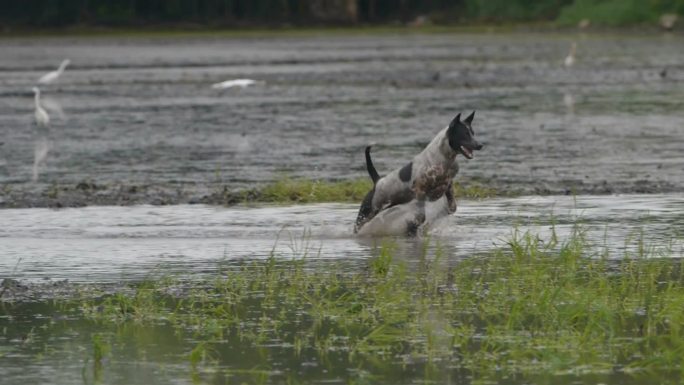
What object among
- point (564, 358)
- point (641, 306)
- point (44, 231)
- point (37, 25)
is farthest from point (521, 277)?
point (37, 25)

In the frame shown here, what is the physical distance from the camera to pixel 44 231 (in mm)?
14219

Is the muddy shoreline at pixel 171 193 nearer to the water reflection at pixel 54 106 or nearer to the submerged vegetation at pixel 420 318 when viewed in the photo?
the submerged vegetation at pixel 420 318

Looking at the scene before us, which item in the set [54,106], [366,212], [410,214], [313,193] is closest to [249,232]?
[366,212]

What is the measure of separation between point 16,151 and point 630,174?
28.0 ft

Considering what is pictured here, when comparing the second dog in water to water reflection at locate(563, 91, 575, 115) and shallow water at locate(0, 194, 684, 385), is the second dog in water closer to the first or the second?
shallow water at locate(0, 194, 684, 385)

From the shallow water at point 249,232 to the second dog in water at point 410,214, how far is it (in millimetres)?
178

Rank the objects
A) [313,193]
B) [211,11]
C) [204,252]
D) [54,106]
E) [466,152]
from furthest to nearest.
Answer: [211,11] < [54,106] < [313,193] < [466,152] < [204,252]

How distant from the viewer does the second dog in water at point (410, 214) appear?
44.3 ft

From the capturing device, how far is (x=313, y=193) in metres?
16.2

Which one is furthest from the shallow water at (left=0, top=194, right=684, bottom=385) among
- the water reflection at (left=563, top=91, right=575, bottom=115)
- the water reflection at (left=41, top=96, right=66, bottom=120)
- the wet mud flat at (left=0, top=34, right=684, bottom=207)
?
the water reflection at (left=41, top=96, right=66, bottom=120)


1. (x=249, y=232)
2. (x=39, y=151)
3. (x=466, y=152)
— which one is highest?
(x=466, y=152)

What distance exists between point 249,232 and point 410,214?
136 centimetres

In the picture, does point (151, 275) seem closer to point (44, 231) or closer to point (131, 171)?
point (44, 231)

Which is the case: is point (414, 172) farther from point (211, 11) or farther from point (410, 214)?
point (211, 11)
